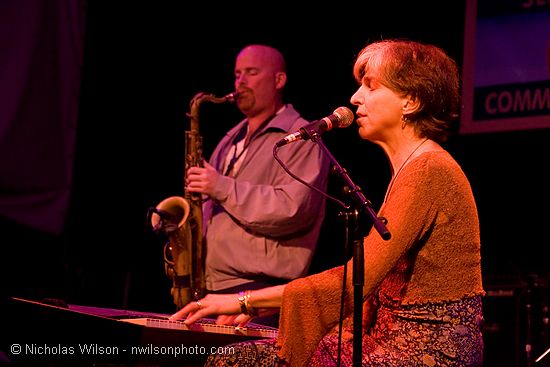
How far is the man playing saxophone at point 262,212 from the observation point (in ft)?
12.4

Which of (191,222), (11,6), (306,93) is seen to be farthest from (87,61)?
(191,222)

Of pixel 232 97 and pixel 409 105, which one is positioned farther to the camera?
pixel 232 97

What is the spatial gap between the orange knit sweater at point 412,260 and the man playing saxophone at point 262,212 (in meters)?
1.29

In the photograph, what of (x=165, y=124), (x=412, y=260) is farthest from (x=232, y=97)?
(x=412, y=260)

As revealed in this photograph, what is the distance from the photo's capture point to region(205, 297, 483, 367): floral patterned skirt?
2.34 meters

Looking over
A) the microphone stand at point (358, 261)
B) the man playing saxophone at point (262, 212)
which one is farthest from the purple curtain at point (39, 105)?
the microphone stand at point (358, 261)

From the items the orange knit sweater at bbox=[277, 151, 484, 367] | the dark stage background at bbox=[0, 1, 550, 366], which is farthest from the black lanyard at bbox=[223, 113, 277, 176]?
the orange knit sweater at bbox=[277, 151, 484, 367]

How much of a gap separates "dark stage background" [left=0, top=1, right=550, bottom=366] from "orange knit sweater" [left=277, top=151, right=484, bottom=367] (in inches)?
98.0

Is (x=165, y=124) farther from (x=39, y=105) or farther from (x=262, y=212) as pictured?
(x=262, y=212)

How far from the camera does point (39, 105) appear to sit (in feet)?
16.8

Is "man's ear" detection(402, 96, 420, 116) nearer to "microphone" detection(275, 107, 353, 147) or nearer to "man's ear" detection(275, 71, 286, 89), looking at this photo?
"microphone" detection(275, 107, 353, 147)

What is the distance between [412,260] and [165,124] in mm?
3745

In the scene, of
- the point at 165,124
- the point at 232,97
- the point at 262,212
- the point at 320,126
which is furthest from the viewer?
the point at 165,124

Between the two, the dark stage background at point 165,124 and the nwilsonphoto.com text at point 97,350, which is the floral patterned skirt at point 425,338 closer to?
the nwilsonphoto.com text at point 97,350
